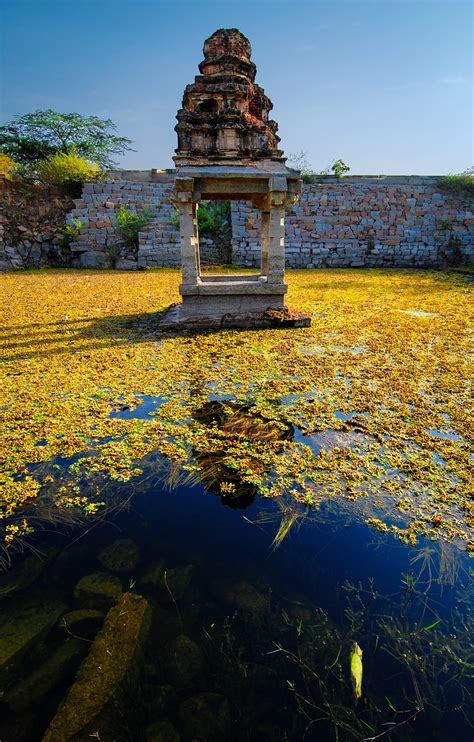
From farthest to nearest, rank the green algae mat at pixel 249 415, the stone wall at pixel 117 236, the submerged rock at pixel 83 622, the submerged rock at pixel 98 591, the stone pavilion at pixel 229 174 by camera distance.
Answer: the stone wall at pixel 117 236 → the stone pavilion at pixel 229 174 → the green algae mat at pixel 249 415 → the submerged rock at pixel 98 591 → the submerged rock at pixel 83 622

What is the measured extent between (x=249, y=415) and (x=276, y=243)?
346 centimetres

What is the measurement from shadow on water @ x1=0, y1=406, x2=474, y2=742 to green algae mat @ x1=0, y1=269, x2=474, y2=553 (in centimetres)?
21

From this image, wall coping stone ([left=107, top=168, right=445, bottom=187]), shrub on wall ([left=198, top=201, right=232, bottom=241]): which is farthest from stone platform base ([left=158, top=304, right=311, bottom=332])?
wall coping stone ([left=107, top=168, right=445, bottom=187])

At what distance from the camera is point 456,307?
22.6 feet

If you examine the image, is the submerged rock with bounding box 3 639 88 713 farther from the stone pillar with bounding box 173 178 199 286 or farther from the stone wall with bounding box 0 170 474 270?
the stone wall with bounding box 0 170 474 270

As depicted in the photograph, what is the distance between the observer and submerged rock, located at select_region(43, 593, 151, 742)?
1.12 meters

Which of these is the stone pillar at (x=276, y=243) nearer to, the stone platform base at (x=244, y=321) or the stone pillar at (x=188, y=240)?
the stone platform base at (x=244, y=321)

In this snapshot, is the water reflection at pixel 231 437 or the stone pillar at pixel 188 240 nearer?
the water reflection at pixel 231 437

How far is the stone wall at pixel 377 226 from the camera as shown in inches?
531

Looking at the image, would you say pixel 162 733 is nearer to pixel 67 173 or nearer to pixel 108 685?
pixel 108 685

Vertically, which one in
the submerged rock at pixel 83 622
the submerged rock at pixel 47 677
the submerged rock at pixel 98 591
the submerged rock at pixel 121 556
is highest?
the submerged rock at pixel 121 556

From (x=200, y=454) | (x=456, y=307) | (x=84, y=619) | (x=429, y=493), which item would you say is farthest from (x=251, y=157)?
(x=84, y=619)

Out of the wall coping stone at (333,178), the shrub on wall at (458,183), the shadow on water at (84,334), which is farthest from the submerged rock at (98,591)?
the shrub on wall at (458,183)

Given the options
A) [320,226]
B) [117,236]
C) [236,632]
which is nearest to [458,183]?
[320,226]
